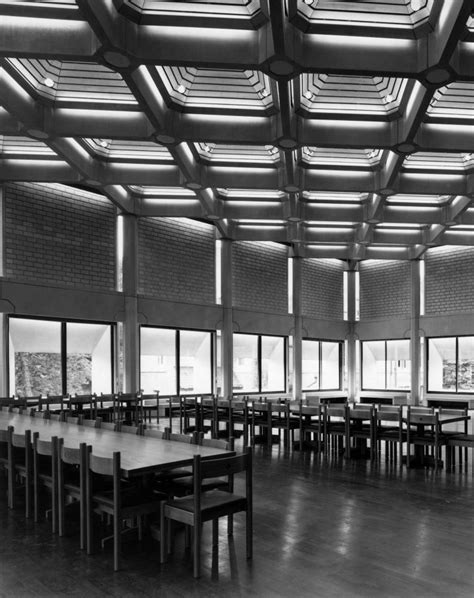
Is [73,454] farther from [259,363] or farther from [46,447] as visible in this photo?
[259,363]

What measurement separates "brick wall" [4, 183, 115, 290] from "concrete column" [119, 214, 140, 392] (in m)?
0.36

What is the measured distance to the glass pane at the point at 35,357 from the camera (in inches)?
466

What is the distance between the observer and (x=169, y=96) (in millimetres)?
8438

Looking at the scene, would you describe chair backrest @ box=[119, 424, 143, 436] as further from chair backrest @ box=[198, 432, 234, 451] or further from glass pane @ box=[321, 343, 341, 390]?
glass pane @ box=[321, 343, 341, 390]

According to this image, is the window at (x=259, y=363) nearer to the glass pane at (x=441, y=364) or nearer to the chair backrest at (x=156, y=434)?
the glass pane at (x=441, y=364)

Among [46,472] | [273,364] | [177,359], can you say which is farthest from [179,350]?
[46,472]

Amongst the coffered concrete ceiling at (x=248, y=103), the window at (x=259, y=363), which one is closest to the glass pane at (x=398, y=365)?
the window at (x=259, y=363)

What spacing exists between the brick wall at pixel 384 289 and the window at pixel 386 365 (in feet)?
3.73

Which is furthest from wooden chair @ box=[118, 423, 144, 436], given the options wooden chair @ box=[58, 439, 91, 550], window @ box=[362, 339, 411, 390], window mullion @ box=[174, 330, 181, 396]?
window @ box=[362, 339, 411, 390]

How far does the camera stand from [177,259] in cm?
1548

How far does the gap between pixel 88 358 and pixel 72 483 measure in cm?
881

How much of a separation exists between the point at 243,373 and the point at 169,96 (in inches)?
411

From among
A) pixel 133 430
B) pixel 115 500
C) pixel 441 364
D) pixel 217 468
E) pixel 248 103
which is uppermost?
pixel 248 103

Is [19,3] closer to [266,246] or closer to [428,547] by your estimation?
[428,547]
